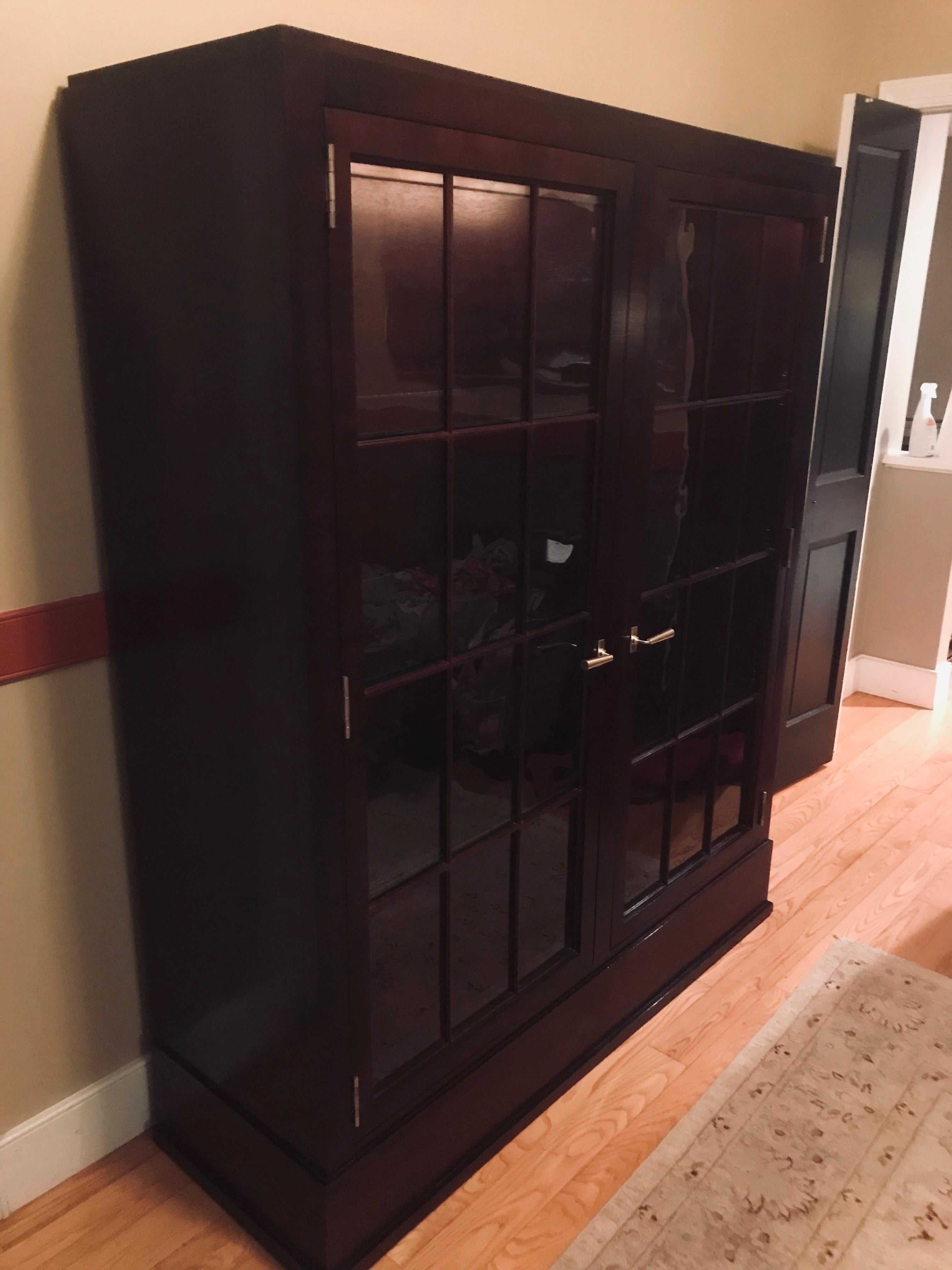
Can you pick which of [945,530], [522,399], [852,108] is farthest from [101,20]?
[945,530]

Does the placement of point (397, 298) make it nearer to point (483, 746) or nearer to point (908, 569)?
point (483, 746)

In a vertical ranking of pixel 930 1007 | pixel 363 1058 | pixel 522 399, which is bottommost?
pixel 930 1007

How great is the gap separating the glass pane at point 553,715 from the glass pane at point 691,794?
392mm

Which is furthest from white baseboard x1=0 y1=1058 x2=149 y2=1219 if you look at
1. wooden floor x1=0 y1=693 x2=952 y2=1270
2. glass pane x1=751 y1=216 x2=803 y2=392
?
glass pane x1=751 y1=216 x2=803 y2=392

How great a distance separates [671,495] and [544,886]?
761 millimetres

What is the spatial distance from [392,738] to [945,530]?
2.95 meters

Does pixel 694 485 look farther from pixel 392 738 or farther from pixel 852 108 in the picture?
pixel 852 108

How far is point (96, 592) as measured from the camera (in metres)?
1.61

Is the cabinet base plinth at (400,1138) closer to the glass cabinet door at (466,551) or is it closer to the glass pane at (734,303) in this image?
the glass cabinet door at (466,551)

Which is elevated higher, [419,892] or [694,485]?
[694,485]

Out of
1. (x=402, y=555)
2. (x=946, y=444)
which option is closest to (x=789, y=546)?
(x=402, y=555)

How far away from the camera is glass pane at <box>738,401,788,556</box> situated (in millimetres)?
2127

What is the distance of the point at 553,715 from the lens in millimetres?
1778

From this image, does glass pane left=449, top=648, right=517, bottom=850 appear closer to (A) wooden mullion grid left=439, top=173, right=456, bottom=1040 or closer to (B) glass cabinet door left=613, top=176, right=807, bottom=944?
(A) wooden mullion grid left=439, top=173, right=456, bottom=1040
